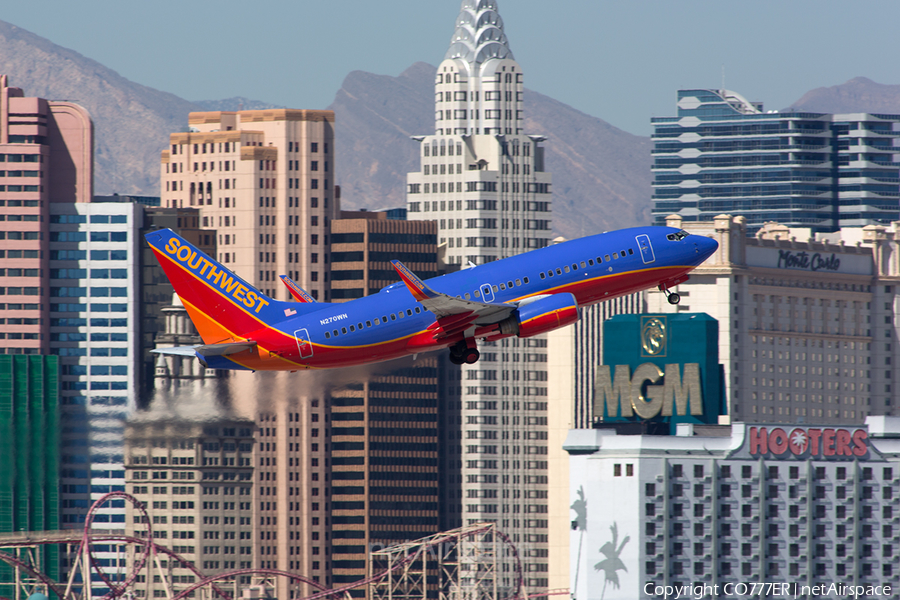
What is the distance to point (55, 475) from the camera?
149 m

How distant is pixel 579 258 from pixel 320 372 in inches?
1287

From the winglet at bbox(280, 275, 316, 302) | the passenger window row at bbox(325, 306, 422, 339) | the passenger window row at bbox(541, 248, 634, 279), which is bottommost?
the passenger window row at bbox(325, 306, 422, 339)

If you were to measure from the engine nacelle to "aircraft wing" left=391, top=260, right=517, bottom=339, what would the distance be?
65 centimetres

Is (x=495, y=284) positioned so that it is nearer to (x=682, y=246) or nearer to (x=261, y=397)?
(x=682, y=246)

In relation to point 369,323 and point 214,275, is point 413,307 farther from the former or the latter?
→ point 214,275

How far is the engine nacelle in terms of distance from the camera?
10094cm

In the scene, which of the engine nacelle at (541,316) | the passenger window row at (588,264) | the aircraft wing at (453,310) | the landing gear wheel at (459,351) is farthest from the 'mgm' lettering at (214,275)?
the passenger window row at (588,264)

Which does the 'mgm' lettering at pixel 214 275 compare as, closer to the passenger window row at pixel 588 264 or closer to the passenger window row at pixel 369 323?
the passenger window row at pixel 369 323

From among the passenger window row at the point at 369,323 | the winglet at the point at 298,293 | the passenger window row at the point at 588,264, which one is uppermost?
the passenger window row at the point at 588,264

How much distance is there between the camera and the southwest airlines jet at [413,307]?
9975 centimetres

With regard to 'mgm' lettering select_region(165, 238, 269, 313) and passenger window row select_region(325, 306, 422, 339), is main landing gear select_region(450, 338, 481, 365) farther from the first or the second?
'mgm' lettering select_region(165, 238, 269, 313)

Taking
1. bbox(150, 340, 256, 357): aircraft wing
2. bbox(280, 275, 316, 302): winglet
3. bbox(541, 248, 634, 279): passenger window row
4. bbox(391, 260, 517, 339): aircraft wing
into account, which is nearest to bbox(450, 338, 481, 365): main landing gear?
bbox(391, 260, 517, 339): aircraft wing

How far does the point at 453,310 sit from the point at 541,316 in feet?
17.9

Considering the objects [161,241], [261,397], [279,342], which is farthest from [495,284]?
[261,397]
